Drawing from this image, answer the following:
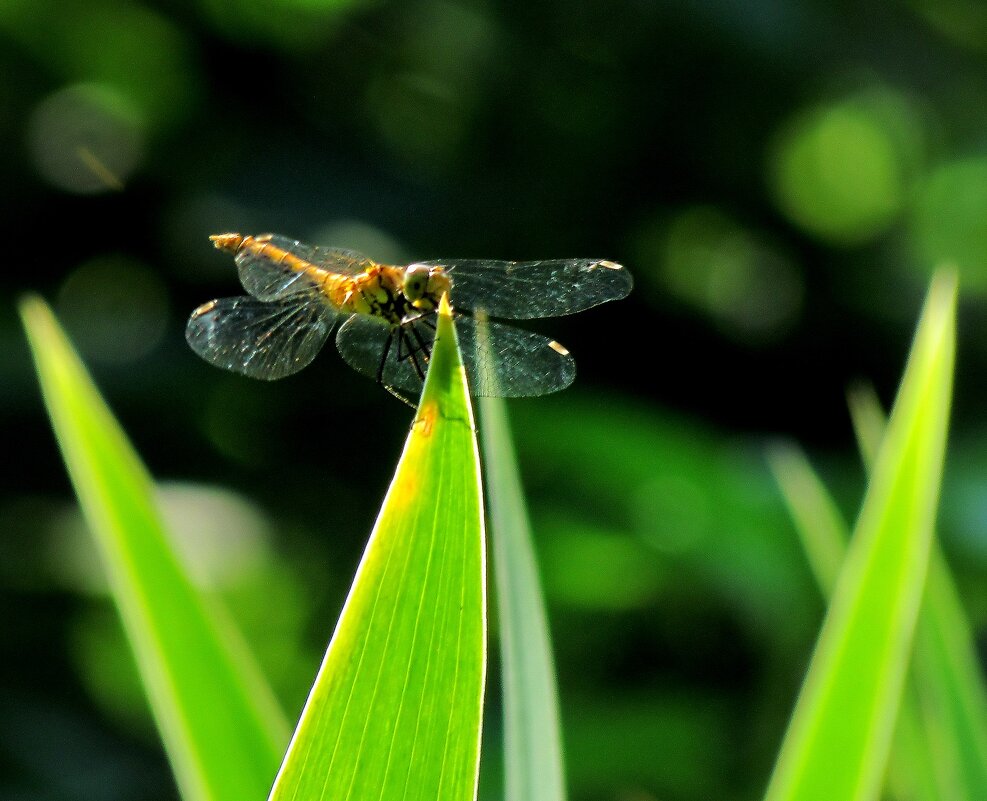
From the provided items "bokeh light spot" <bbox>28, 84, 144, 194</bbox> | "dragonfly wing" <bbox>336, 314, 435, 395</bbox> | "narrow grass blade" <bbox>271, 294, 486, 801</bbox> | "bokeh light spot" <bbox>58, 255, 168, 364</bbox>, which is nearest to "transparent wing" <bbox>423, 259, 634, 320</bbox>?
"dragonfly wing" <bbox>336, 314, 435, 395</bbox>

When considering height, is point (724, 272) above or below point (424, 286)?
above

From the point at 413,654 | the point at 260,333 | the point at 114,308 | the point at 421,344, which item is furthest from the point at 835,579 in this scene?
the point at 114,308

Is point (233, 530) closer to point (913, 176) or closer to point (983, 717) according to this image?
point (983, 717)

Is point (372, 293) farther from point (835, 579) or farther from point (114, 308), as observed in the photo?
point (114, 308)

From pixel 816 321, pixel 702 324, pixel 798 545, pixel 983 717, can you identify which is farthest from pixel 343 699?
pixel 816 321

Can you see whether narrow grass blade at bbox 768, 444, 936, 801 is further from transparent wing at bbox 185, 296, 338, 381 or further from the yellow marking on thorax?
transparent wing at bbox 185, 296, 338, 381

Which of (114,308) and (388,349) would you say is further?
(114,308)
